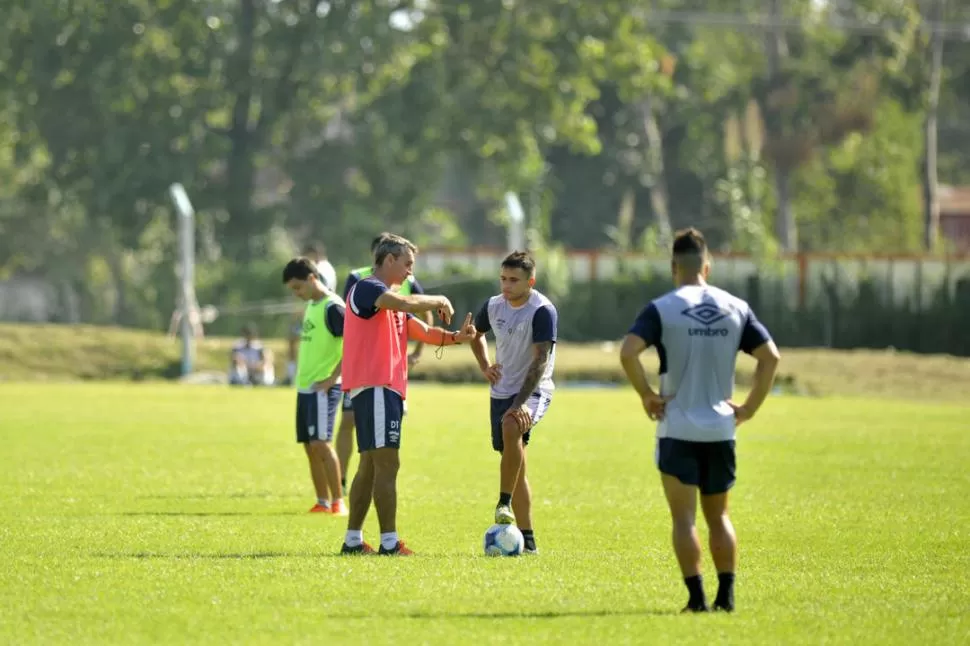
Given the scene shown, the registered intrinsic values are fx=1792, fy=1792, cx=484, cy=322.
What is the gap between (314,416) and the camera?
51.2 feet

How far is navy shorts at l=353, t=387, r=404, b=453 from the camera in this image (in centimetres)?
1245

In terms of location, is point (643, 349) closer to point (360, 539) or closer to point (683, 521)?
point (683, 521)

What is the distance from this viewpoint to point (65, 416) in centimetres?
2758

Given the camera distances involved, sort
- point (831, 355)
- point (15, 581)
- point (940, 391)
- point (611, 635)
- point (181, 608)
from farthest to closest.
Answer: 1. point (831, 355)
2. point (940, 391)
3. point (15, 581)
4. point (181, 608)
5. point (611, 635)

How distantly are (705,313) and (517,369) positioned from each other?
Result: 335cm

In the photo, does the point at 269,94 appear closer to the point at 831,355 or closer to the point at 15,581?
the point at 831,355

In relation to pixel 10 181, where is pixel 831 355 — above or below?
below

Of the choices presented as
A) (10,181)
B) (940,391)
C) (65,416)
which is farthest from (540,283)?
(10,181)

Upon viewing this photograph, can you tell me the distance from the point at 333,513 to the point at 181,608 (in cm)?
563

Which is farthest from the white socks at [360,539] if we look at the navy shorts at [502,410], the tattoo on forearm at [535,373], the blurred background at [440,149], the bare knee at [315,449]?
the blurred background at [440,149]

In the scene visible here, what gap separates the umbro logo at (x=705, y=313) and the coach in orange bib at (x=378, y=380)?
282cm

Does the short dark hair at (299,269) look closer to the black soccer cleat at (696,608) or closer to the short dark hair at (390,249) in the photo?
the short dark hair at (390,249)

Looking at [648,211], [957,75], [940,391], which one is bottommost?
Answer: [940,391]

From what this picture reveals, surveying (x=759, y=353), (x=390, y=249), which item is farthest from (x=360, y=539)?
(x=759, y=353)
